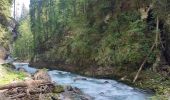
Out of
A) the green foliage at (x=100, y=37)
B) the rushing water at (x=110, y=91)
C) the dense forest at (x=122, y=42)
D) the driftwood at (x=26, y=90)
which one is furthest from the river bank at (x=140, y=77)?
the driftwood at (x=26, y=90)

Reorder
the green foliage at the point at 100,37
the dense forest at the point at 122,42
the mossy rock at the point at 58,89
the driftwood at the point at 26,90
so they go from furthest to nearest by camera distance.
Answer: the green foliage at the point at 100,37, the dense forest at the point at 122,42, the mossy rock at the point at 58,89, the driftwood at the point at 26,90

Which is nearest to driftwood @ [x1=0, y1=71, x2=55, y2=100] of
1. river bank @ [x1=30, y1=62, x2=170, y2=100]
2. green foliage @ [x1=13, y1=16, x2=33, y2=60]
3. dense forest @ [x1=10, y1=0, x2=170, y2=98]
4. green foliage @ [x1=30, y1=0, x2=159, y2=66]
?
river bank @ [x1=30, y1=62, x2=170, y2=100]

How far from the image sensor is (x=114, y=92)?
24750mm

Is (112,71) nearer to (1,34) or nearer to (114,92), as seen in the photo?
(114,92)

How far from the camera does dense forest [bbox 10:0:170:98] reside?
2945 cm

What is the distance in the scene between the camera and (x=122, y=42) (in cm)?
3419

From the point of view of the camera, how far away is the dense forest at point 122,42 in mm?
29453

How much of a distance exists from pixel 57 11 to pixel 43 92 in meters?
48.6

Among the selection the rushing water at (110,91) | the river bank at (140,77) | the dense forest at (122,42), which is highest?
the dense forest at (122,42)

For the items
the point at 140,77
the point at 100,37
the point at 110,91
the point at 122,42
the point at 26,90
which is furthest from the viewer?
the point at 100,37

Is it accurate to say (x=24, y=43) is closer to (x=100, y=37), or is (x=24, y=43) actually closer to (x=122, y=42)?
(x=100, y=37)

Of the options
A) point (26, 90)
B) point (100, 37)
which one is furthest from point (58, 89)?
point (100, 37)

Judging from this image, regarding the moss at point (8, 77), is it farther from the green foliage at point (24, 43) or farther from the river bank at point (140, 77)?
the green foliage at point (24, 43)

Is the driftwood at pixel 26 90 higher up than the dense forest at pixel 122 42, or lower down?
lower down
